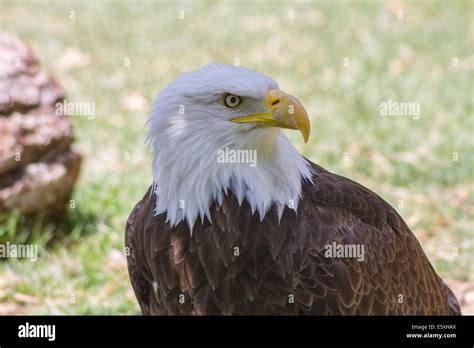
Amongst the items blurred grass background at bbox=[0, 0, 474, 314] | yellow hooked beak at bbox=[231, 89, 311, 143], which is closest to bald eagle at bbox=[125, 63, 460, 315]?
yellow hooked beak at bbox=[231, 89, 311, 143]

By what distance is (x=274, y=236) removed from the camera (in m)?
3.95

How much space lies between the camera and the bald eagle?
3.88m

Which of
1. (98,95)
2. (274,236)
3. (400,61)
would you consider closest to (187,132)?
(274,236)

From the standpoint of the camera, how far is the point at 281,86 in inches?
363

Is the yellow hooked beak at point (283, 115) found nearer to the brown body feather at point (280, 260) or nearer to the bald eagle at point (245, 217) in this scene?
the bald eagle at point (245, 217)

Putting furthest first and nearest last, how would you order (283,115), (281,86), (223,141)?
(281,86)
(223,141)
(283,115)

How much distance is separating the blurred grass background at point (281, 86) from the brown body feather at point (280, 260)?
159 cm

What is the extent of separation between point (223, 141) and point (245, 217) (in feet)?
1.19

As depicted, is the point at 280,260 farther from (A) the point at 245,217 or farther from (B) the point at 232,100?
(B) the point at 232,100

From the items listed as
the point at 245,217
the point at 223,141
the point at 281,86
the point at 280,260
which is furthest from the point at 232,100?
the point at 281,86

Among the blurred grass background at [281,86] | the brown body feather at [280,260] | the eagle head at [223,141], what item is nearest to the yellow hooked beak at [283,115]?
the eagle head at [223,141]

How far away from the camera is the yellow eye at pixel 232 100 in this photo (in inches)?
152

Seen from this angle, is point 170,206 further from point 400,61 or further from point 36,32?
point 36,32

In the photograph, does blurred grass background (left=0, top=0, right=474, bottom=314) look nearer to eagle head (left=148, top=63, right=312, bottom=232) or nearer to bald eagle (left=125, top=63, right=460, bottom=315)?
bald eagle (left=125, top=63, right=460, bottom=315)
